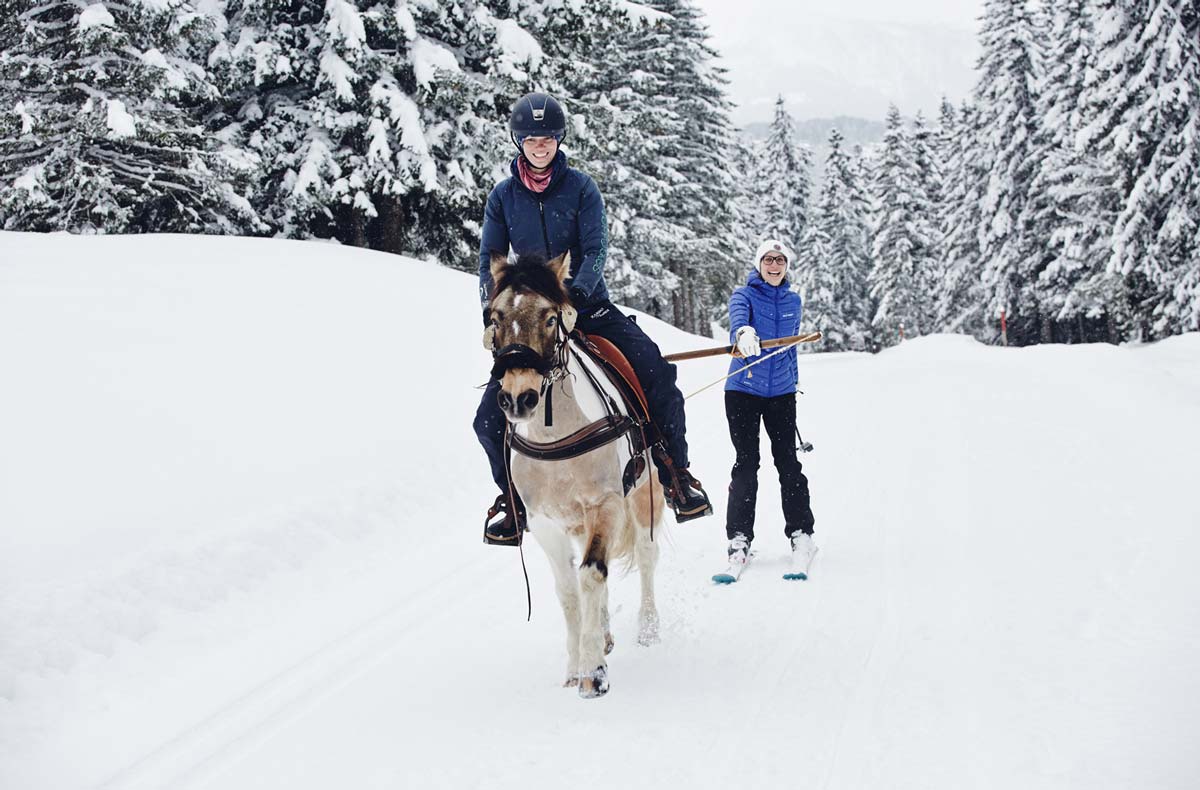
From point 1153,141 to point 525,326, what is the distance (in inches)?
983

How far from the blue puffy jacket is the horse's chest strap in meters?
2.40

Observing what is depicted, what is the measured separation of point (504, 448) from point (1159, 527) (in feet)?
16.7

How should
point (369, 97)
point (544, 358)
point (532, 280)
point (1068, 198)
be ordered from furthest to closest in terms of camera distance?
point (1068, 198) < point (369, 97) < point (532, 280) < point (544, 358)

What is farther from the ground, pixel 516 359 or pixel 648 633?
pixel 516 359

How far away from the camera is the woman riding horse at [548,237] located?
477 centimetres

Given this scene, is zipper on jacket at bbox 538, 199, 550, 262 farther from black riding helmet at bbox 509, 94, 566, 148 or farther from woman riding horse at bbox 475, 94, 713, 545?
black riding helmet at bbox 509, 94, 566, 148

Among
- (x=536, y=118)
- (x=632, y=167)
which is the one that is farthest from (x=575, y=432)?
(x=632, y=167)

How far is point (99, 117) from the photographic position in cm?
1310

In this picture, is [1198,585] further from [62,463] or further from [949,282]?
[949,282]

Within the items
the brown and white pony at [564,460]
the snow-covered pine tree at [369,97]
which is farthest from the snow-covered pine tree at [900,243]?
the brown and white pony at [564,460]

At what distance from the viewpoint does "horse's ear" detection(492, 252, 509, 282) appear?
4.26m

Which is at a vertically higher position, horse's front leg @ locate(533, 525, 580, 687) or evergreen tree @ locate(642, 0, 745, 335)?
evergreen tree @ locate(642, 0, 745, 335)

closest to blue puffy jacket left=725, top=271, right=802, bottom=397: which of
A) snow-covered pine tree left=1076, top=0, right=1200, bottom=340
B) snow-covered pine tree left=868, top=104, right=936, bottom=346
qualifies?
snow-covered pine tree left=1076, top=0, right=1200, bottom=340

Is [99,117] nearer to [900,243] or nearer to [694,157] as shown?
[694,157]
